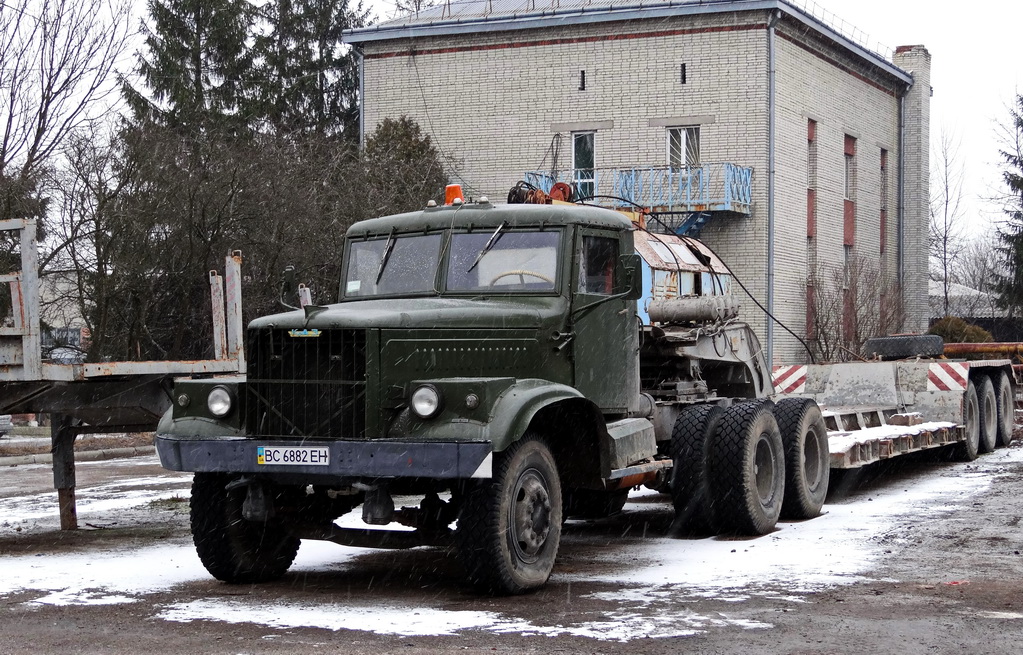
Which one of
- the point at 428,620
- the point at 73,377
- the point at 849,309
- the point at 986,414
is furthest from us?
the point at 849,309

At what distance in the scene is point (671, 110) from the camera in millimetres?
31453

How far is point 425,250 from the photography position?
31.1ft

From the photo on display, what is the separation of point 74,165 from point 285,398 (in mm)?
14556

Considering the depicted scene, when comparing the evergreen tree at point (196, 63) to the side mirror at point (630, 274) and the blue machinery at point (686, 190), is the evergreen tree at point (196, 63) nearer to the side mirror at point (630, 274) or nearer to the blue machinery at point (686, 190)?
the blue machinery at point (686, 190)

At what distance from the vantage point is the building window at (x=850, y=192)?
36.0 m

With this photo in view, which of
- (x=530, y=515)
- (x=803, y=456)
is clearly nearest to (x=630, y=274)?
(x=530, y=515)

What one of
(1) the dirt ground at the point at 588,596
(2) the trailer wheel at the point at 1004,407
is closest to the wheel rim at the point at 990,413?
(2) the trailer wheel at the point at 1004,407

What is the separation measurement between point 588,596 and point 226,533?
2.36 metres

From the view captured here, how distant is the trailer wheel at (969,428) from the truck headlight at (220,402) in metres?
11.3

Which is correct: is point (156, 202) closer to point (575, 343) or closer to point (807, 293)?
point (575, 343)

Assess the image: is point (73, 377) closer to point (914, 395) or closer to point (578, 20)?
point (914, 395)

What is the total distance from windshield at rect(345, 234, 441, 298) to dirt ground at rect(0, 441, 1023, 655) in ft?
6.44

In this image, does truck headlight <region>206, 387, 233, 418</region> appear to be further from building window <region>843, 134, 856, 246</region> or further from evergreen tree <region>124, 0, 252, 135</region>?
building window <region>843, 134, 856, 246</region>

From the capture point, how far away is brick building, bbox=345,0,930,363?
101 ft
